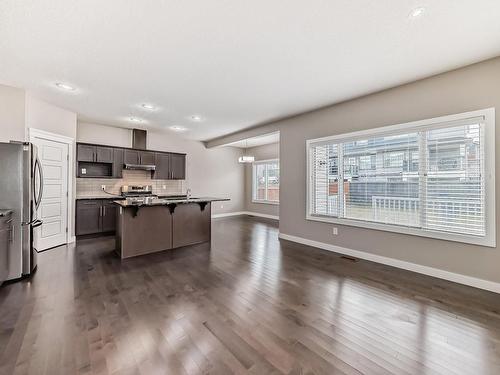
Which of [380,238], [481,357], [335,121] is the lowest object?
[481,357]

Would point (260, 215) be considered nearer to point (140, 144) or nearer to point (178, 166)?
point (178, 166)

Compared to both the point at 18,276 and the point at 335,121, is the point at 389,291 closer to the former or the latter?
the point at 335,121

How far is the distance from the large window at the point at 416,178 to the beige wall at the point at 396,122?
117 millimetres

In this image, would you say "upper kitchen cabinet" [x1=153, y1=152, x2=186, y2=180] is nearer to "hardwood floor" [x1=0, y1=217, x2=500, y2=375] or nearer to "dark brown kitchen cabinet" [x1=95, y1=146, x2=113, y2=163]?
"dark brown kitchen cabinet" [x1=95, y1=146, x2=113, y2=163]

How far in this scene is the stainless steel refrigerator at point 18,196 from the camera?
3068 millimetres

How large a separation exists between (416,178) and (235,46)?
124 inches

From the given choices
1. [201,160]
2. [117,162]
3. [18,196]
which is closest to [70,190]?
[117,162]

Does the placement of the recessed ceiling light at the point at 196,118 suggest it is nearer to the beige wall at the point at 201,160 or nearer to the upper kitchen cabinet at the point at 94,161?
the beige wall at the point at 201,160

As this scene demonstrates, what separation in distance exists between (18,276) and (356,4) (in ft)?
16.3

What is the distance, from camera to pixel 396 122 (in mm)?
3682

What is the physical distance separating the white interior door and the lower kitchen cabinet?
0.40 metres

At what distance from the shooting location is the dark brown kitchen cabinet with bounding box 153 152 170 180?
6.95 metres

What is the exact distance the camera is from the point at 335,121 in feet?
14.7

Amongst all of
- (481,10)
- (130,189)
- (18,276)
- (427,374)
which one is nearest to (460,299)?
(427,374)
